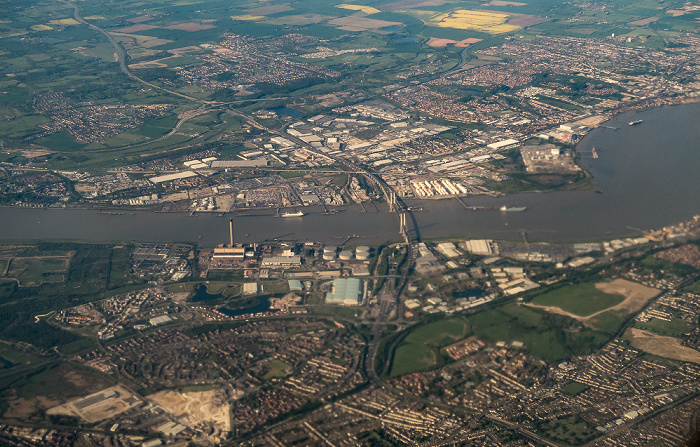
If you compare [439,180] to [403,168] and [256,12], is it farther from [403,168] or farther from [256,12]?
[256,12]

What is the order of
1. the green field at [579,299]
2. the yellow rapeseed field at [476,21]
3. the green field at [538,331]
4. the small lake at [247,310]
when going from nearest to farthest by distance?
the green field at [538,331]
the green field at [579,299]
the small lake at [247,310]
the yellow rapeseed field at [476,21]

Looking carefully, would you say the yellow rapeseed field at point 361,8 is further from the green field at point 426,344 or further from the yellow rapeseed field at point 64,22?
the green field at point 426,344

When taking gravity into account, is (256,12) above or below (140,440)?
above

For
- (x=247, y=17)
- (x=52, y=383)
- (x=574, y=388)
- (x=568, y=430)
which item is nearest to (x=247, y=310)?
(x=52, y=383)

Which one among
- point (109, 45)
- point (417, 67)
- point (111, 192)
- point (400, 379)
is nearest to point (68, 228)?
point (111, 192)

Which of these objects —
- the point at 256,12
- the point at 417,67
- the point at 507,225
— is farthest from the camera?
the point at 256,12

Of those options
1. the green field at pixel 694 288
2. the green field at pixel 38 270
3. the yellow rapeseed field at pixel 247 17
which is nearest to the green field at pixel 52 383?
the green field at pixel 38 270
